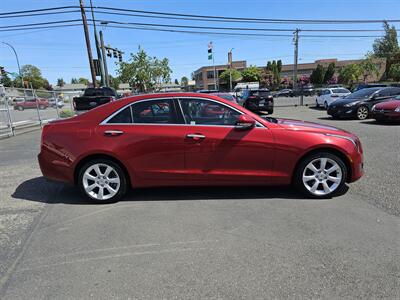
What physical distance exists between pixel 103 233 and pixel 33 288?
1.10 m

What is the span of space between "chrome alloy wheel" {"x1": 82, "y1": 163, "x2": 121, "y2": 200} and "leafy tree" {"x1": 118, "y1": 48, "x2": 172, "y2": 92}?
2128 inches

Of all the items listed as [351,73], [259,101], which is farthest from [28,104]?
[351,73]

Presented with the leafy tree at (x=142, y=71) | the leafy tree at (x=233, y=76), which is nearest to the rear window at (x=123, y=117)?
the leafy tree at (x=142, y=71)

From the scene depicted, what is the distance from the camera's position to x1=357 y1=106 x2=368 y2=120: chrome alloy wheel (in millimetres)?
14336

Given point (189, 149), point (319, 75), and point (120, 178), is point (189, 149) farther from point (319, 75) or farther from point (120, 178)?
point (319, 75)

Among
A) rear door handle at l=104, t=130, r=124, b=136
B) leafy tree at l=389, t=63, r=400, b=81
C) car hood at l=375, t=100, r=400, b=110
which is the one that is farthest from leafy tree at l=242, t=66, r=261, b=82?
rear door handle at l=104, t=130, r=124, b=136

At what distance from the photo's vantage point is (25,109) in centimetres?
1747

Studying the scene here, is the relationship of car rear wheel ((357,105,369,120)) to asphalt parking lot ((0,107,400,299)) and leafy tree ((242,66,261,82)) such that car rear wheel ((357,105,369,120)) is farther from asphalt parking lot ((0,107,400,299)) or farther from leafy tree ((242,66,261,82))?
leafy tree ((242,66,261,82))

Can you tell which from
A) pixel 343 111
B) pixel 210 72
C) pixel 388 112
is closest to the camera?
pixel 388 112

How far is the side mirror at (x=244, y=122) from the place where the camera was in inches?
177

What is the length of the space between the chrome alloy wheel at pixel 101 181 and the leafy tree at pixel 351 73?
6865 cm

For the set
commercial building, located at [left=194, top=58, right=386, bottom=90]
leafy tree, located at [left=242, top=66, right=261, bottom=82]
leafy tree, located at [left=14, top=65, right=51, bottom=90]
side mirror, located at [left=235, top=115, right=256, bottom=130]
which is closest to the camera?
side mirror, located at [left=235, top=115, right=256, bottom=130]

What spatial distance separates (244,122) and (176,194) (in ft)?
5.25

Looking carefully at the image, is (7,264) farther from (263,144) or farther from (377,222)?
(377,222)
